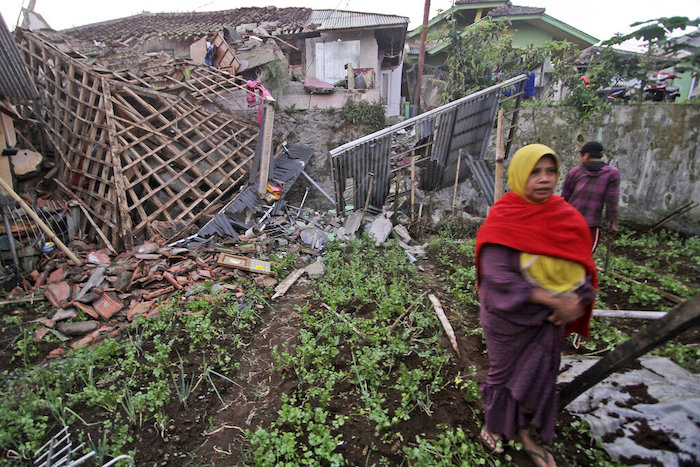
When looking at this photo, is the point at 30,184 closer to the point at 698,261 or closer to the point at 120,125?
the point at 120,125

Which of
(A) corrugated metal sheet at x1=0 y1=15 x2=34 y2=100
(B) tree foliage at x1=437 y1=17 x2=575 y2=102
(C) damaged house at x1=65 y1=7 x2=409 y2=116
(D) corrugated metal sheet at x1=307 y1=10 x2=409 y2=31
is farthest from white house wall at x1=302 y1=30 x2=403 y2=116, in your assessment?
(A) corrugated metal sheet at x1=0 y1=15 x2=34 y2=100

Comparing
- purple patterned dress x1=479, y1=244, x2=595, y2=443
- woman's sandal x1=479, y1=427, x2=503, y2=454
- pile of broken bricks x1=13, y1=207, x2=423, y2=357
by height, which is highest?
purple patterned dress x1=479, y1=244, x2=595, y2=443

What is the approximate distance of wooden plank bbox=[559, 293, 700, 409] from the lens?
1475 millimetres

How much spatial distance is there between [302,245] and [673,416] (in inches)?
212

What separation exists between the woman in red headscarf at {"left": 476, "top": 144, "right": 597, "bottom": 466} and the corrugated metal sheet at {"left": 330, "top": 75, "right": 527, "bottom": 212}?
505 cm

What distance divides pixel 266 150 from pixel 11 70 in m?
4.19

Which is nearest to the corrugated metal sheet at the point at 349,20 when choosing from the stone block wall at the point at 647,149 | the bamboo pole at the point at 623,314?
the stone block wall at the point at 647,149

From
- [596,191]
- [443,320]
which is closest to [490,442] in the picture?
[443,320]

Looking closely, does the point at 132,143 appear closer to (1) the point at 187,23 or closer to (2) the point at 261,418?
(2) the point at 261,418

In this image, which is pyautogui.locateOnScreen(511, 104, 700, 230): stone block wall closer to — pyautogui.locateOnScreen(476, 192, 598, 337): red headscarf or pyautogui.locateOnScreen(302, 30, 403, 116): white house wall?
pyautogui.locateOnScreen(476, 192, 598, 337): red headscarf

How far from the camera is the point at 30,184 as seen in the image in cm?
610

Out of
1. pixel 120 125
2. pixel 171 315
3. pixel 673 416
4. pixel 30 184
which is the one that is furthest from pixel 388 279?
pixel 30 184

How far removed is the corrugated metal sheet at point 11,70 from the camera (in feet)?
17.8

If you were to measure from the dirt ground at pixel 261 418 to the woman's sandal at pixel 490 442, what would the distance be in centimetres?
13
